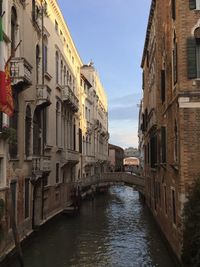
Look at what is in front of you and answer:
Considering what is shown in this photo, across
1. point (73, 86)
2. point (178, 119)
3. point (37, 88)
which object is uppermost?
point (73, 86)

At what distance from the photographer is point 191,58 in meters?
11.6

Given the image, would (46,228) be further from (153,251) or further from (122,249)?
(153,251)

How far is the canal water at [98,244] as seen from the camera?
14055mm

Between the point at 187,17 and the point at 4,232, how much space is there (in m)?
8.37

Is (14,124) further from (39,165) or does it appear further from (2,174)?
(39,165)

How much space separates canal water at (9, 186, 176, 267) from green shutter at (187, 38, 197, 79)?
6.03 m

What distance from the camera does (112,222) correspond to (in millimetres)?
23438

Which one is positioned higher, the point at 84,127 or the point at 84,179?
the point at 84,127

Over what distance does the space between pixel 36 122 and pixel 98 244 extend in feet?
19.7

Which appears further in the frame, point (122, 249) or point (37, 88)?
point (37, 88)

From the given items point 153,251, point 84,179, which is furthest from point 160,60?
point 84,179

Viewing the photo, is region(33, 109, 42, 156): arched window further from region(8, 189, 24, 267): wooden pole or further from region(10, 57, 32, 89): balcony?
region(8, 189, 24, 267): wooden pole

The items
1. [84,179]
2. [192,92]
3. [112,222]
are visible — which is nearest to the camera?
[192,92]

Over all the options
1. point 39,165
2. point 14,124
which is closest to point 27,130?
point 39,165
